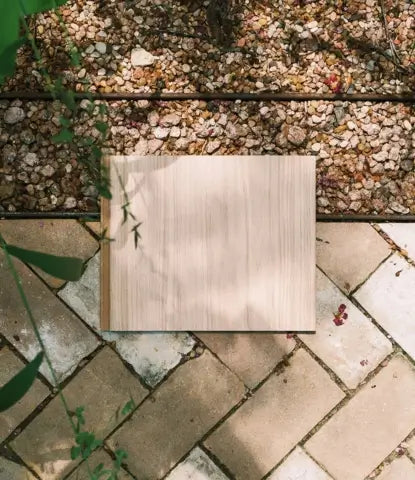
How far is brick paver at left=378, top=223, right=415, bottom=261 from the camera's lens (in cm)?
195

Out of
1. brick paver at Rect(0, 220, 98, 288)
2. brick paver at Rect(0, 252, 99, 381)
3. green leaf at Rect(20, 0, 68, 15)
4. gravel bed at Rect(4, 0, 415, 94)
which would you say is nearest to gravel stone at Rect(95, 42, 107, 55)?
gravel bed at Rect(4, 0, 415, 94)

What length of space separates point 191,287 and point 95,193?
1.42 ft

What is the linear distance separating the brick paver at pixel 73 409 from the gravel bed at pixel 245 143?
1.73 feet

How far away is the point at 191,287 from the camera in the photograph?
1.93 m

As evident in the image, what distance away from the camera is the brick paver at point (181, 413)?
6.39ft

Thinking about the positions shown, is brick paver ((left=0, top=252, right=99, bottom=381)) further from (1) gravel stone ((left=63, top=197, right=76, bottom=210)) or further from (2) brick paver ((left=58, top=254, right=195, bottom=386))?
(1) gravel stone ((left=63, top=197, right=76, bottom=210))

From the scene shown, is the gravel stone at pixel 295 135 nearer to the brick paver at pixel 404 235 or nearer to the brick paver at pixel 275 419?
the brick paver at pixel 404 235

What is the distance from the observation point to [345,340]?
1948 millimetres

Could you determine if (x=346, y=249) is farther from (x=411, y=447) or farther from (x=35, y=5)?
(x=35, y=5)

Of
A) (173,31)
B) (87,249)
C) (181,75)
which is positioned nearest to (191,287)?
(87,249)

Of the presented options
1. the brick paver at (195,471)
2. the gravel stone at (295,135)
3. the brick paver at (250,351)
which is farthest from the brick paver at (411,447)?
the gravel stone at (295,135)

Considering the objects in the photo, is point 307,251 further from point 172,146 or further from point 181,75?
point 181,75

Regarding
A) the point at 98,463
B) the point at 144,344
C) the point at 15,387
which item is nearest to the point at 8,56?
the point at 15,387

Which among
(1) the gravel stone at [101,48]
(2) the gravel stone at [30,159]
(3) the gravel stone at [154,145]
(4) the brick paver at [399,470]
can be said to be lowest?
(4) the brick paver at [399,470]
